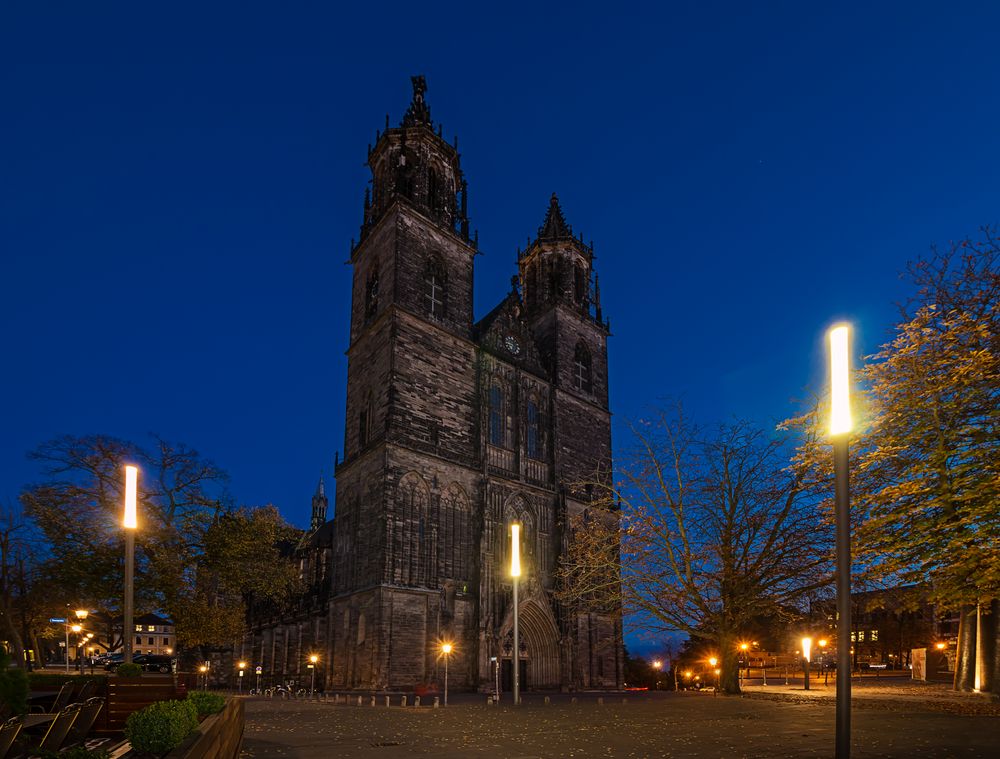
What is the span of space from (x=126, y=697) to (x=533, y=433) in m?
37.7

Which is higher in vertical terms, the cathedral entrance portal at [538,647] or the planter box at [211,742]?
the planter box at [211,742]

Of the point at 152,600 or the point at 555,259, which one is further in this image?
the point at 555,259

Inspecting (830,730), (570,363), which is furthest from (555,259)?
(830,730)

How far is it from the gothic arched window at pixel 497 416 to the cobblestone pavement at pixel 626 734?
86.3 feet

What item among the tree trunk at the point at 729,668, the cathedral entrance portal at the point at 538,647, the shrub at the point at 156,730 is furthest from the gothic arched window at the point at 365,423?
the shrub at the point at 156,730

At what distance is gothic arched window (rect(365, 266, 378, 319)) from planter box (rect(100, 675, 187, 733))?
34.9 m

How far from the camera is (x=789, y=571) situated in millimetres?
25469

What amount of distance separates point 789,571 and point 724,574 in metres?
2.11

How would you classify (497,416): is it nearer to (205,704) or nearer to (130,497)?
(130,497)

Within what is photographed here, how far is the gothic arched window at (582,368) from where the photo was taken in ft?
179

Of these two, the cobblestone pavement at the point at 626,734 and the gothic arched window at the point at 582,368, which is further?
the gothic arched window at the point at 582,368

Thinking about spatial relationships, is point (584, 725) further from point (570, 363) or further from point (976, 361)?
point (570, 363)

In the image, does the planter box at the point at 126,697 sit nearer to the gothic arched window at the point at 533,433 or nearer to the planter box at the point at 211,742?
the planter box at the point at 211,742

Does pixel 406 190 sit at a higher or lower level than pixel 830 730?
higher
